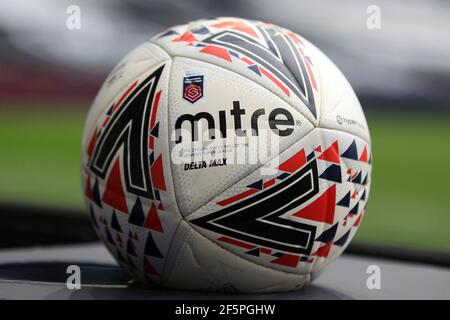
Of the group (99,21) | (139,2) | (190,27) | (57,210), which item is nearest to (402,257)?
(190,27)

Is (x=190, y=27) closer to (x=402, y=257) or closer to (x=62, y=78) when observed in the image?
(x=402, y=257)

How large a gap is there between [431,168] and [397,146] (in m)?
1.08

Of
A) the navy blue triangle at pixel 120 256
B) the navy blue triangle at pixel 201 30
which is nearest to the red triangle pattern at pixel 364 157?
the navy blue triangle at pixel 201 30

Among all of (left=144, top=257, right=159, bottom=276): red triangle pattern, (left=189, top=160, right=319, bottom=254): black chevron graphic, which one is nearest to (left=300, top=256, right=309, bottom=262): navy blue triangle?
(left=189, top=160, right=319, bottom=254): black chevron graphic

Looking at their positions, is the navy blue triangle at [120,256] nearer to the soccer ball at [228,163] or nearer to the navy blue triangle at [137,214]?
the soccer ball at [228,163]

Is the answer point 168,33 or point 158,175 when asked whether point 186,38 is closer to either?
point 168,33

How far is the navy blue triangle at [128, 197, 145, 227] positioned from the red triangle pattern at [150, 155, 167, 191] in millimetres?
92

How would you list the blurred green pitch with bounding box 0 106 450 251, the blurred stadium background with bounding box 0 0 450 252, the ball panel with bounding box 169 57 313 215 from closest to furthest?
the ball panel with bounding box 169 57 313 215 → the blurred green pitch with bounding box 0 106 450 251 → the blurred stadium background with bounding box 0 0 450 252

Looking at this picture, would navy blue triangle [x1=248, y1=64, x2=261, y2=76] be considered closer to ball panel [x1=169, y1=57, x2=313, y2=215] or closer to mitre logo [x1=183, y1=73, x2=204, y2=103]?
ball panel [x1=169, y1=57, x2=313, y2=215]

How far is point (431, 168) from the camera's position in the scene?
1222 cm

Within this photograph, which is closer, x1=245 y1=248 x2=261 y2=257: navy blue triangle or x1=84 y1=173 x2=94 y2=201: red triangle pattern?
x1=245 y1=248 x2=261 y2=257: navy blue triangle

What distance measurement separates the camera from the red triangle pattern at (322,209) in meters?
2.59

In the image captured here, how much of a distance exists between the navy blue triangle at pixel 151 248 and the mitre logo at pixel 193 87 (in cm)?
47

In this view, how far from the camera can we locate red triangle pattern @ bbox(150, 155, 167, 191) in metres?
2.56
